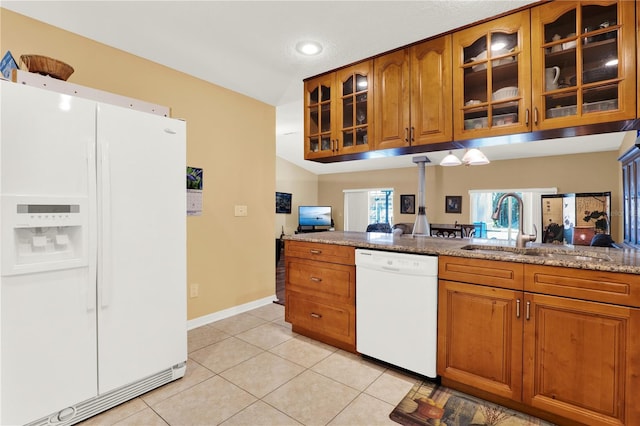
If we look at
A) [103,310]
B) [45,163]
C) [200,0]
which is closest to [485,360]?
[103,310]

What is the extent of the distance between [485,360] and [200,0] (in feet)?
9.42

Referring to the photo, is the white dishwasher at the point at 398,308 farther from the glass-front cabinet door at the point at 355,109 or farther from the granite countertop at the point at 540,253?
the glass-front cabinet door at the point at 355,109

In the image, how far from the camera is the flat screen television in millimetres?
8758

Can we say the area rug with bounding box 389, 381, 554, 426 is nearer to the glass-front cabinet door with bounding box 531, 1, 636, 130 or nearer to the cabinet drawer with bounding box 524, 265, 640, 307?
the cabinet drawer with bounding box 524, 265, 640, 307

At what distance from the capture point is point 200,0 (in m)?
2.00

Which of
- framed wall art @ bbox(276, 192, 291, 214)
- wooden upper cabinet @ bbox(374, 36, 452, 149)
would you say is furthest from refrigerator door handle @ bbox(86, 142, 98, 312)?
framed wall art @ bbox(276, 192, 291, 214)

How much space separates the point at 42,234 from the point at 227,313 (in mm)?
1963

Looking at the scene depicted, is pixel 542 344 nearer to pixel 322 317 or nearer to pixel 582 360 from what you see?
pixel 582 360

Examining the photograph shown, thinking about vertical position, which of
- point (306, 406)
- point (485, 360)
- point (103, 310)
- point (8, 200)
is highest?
point (8, 200)

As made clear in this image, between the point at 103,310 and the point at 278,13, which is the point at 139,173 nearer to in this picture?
the point at 103,310

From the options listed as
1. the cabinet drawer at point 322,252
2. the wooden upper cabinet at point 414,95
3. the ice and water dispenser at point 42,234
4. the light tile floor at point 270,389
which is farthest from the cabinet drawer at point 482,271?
the ice and water dispenser at point 42,234

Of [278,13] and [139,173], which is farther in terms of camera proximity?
[278,13]

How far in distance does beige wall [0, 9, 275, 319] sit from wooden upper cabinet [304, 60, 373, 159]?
86 cm

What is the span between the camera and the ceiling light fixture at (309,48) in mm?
2466
